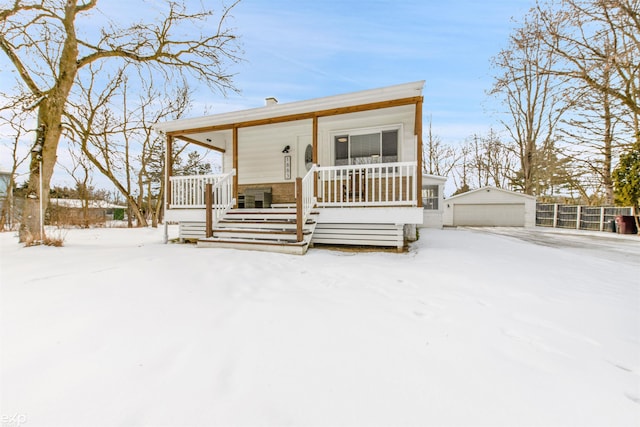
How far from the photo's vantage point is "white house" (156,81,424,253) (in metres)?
5.33

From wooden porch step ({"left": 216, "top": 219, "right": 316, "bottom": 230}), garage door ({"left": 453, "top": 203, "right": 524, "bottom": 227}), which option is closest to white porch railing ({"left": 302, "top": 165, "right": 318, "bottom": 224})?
wooden porch step ({"left": 216, "top": 219, "right": 316, "bottom": 230})

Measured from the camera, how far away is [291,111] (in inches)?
241

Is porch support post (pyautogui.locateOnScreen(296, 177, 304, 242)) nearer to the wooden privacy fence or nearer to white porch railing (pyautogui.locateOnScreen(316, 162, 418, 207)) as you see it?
white porch railing (pyautogui.locateOnScreen(316, 162, 418, 207))

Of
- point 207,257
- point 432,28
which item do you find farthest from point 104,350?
point 432,28

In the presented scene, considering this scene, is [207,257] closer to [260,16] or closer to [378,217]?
[378,217]

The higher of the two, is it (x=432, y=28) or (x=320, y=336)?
(x=432, y=28)

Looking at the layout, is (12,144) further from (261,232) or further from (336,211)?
(336,211)

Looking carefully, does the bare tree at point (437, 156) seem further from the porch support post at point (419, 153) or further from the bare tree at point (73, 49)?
the bare tree at point (73, 49)

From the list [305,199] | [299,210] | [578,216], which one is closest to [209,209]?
[305,199]

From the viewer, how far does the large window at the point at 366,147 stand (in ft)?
23.3

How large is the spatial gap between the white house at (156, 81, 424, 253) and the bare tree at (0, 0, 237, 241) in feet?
7.63

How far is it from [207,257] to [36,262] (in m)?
2.50

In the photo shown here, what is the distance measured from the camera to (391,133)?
7047 millimetres

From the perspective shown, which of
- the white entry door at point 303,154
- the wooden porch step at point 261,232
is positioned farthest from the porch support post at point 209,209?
the white entry door at point 303,154
